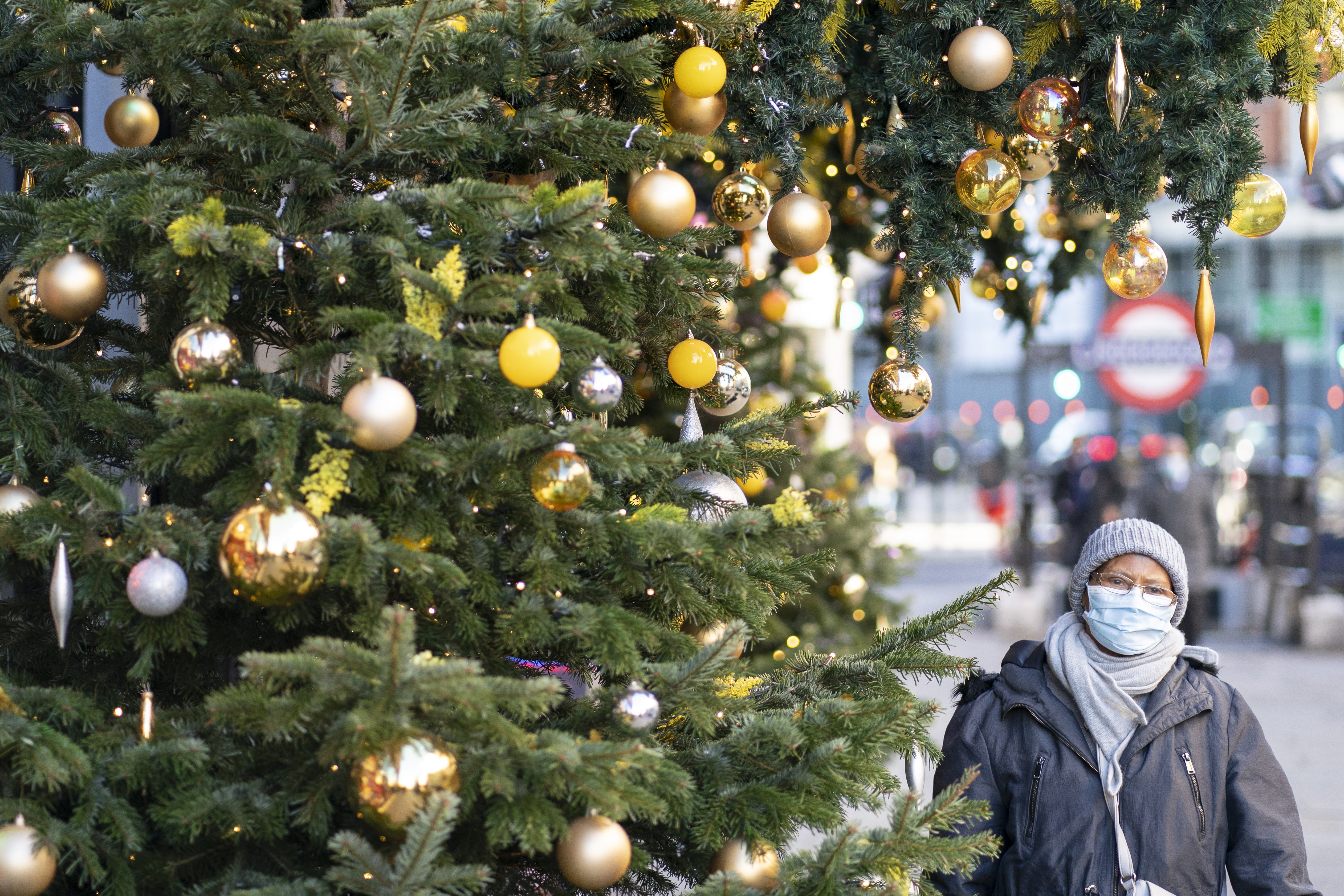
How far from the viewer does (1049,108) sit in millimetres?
2594

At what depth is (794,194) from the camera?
276cm

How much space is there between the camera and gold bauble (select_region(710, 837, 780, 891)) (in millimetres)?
2092

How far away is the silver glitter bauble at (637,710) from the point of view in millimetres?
2033

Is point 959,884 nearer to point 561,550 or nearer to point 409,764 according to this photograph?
point 561,550

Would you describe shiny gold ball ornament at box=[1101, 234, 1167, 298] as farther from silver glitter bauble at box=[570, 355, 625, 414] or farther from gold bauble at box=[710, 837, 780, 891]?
gold bauble at box=[710, 837, 780, 891]

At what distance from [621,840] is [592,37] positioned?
4.86 feet

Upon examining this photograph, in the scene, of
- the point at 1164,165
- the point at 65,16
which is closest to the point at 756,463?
the point at 1164,165

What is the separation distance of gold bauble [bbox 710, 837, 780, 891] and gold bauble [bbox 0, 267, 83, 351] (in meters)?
1.63

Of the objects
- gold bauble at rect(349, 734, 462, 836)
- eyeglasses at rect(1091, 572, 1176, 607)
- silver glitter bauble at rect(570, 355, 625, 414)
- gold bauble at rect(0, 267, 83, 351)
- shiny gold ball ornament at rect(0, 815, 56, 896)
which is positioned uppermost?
gold bauble at rect(0, 267, 83, 351)

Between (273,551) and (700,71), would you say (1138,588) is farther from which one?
(273,551)

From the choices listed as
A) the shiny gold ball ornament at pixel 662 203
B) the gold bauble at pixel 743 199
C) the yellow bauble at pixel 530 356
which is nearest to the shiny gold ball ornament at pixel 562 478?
the yellow bauble at pixel 530 356

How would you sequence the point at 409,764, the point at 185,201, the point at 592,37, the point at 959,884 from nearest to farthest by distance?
1. the point at 409,764
2. the point at 185,201
3. the point at 592,37
4. the point at 959,884

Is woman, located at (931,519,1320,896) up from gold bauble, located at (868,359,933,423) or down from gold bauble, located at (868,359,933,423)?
down

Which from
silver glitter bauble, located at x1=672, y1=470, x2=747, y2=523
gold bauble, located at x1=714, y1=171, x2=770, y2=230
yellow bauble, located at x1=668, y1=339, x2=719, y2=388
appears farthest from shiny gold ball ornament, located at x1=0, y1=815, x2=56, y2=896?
gold bauble, located at x1=714, y1=171, x2=770, y2=230
